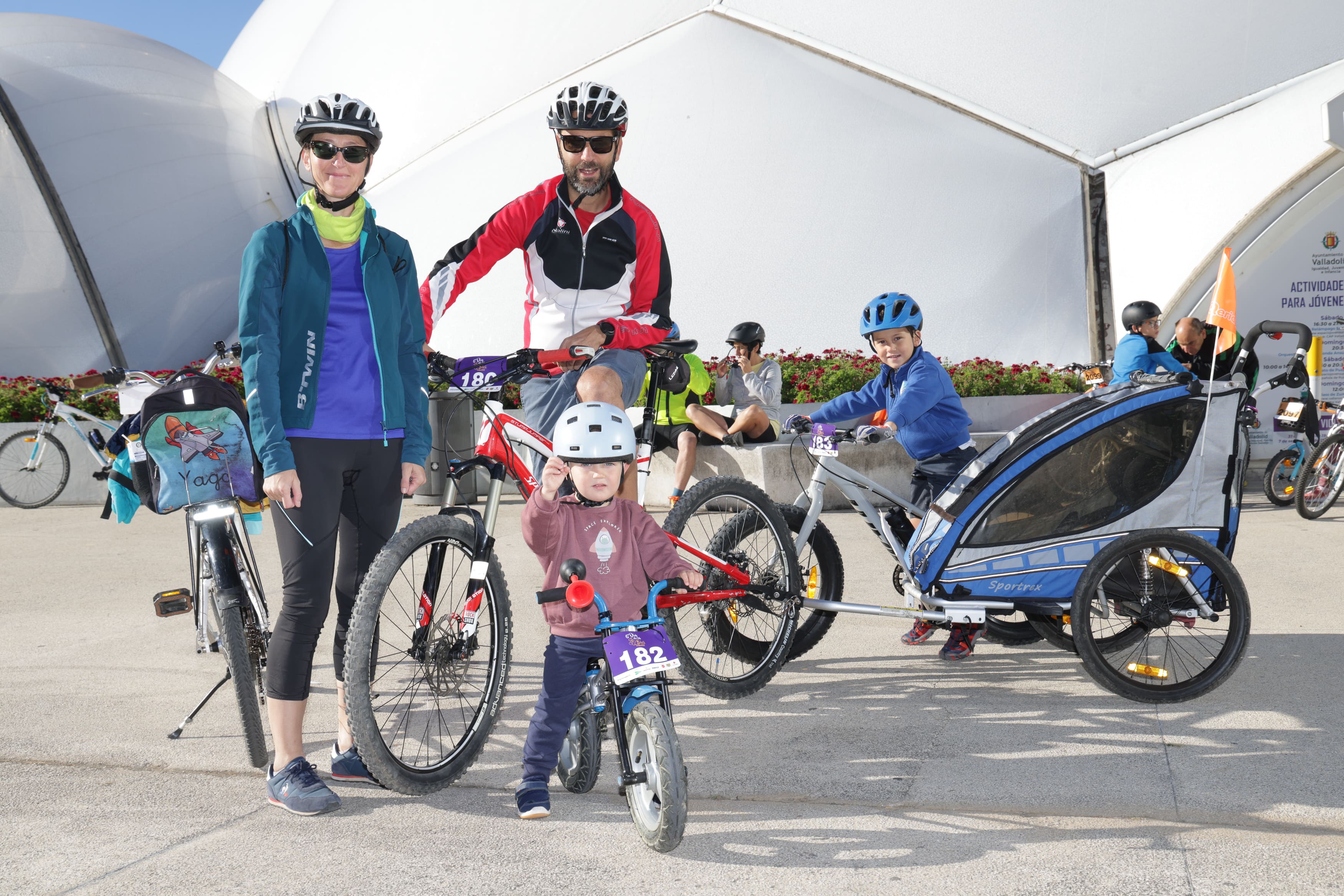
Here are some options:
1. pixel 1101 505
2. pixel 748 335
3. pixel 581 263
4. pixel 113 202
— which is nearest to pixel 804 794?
pixel 1101 505

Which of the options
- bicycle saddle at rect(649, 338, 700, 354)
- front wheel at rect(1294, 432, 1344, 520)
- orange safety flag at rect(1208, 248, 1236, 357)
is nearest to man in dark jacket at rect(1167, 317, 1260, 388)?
front wheel at rect(1294, 432, 1344, 520)

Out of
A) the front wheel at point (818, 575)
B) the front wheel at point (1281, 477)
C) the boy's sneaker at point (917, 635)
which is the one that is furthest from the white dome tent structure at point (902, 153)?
the front wheel at point (818, 575)

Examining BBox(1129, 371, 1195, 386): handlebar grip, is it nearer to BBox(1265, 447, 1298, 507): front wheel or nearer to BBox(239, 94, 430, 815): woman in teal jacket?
BBox(239, 94, 430, 815): woman in teal jacket

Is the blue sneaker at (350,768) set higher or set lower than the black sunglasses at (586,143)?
lower

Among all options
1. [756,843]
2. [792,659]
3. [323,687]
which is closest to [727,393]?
[792,659]

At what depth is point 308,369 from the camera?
309 cm

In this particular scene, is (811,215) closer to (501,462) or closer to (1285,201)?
(1285,201)

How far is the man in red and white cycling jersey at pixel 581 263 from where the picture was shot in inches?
151

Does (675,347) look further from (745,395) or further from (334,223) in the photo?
(745,395)

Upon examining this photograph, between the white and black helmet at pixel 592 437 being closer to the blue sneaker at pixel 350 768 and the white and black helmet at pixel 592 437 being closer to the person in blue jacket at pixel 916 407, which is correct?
the blue sneaker at pixel 350 768

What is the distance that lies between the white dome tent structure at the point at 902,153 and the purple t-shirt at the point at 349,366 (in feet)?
38.7

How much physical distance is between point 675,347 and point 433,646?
1.49 metres

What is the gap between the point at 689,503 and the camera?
13.3 feet

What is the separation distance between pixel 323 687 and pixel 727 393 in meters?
5.67
